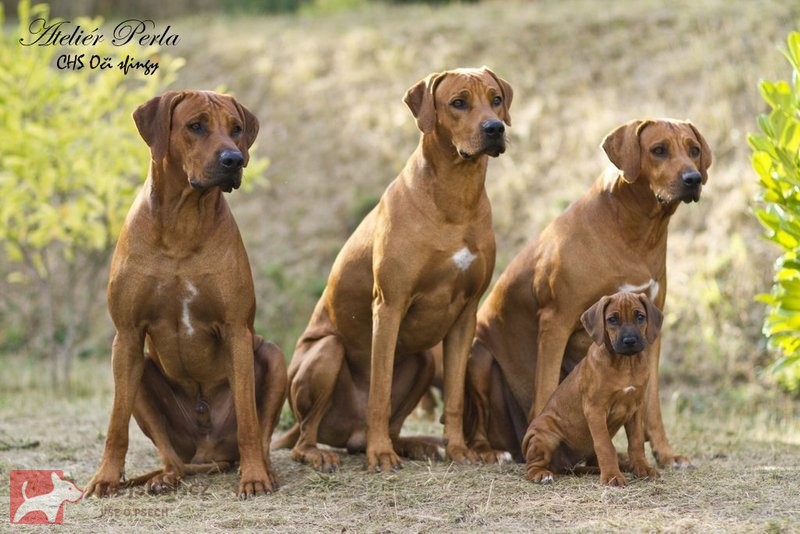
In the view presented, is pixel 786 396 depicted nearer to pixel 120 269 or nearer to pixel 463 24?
pixel 120 269

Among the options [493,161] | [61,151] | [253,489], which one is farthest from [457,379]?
[493,161]

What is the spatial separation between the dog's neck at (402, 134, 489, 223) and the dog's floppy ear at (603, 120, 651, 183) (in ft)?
2.42

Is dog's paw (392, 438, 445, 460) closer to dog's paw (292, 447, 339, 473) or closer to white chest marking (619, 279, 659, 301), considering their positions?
dog's paw (292, 447, 339, 473)

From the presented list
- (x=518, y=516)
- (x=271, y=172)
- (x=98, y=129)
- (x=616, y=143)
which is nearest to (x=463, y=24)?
(x=271, y=172)

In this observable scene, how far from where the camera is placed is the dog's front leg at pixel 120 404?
229 inches

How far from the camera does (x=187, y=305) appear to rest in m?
5.73

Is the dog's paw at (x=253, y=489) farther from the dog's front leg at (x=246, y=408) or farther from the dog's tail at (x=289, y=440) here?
the dog's tail at (x=289, y=440)

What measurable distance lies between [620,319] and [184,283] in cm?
236

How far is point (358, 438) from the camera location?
679cm

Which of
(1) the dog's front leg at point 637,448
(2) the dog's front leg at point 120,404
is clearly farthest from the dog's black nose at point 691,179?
(2) the dog's front leg at point 120,404

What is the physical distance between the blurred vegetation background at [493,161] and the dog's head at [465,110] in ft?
13.5

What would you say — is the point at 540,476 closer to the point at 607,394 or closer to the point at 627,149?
the point at 607,394

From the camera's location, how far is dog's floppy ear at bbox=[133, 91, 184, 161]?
18.6ft

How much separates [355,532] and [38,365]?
7.84 metres
